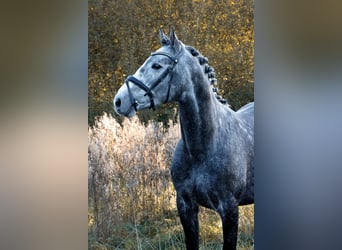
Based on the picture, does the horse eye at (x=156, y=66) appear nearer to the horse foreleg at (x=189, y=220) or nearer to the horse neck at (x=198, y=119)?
the horse neck at (x=198, y=119)

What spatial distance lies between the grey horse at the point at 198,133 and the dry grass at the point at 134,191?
0.08 meters

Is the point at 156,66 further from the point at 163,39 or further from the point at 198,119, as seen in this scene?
the point at 198,119

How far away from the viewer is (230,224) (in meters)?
3.53

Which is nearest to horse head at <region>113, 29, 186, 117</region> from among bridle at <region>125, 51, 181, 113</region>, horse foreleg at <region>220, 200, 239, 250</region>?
bridle at <region>125, 51, 181, 113</region>

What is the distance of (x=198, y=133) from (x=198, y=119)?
4.3 inches

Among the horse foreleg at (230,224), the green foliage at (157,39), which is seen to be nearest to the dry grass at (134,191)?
the horse foreleg at (230,224)

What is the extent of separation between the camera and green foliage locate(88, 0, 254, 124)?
3510 millimetres

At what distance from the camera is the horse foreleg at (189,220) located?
357 cm

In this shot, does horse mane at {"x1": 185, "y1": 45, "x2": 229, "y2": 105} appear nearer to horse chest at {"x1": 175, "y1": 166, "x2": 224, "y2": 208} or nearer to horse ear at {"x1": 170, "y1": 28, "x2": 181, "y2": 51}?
horse ear at {"x1": 170, "y1": 28, "x2": 181, "y2": 51}

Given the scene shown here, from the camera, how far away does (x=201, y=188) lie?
356 cm

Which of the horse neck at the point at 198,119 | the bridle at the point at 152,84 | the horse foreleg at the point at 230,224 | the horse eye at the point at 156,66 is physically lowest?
the horse foreleg at the point at 230,224
